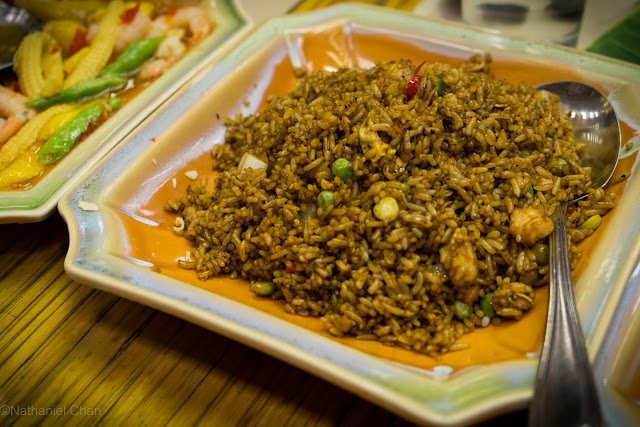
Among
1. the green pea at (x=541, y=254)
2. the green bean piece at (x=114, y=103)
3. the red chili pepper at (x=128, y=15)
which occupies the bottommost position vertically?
the green pea at (x=541, y=254)

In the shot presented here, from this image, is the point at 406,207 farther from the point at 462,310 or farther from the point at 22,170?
the point at 22,170

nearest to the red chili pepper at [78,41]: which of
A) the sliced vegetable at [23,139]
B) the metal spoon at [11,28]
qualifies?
the metal spoon at [11,28]

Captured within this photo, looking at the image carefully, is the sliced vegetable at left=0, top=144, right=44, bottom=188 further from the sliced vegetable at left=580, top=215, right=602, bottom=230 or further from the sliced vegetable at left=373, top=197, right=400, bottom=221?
the sliced vegetable at left=580, top=215, right=602, bottom=230

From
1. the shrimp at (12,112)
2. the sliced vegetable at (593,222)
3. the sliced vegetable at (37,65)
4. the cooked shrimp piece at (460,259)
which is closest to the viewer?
the cooked shrimp piece at (460,259)

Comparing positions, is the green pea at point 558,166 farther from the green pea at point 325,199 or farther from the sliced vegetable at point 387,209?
the green pea at point 325,199

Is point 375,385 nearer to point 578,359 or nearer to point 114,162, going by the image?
point 578,359

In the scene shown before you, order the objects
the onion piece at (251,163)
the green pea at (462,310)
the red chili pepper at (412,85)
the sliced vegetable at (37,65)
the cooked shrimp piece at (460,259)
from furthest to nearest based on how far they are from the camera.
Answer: the sliced vegetable at (37,65), the onion piece at (251,163), the red chili pepper at (412,85), the green pea at (462,310), the cooked shrimp piece at (460,259)
